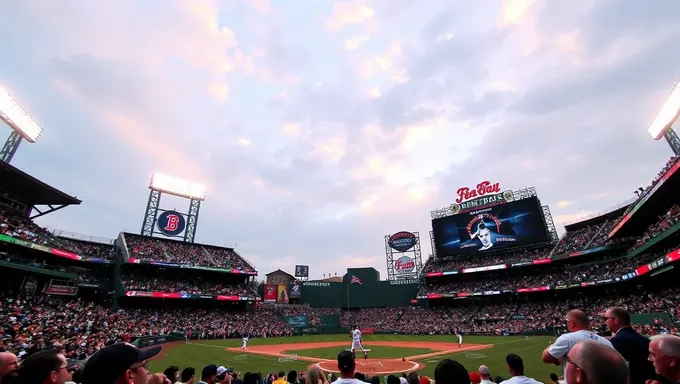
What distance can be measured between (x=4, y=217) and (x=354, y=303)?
54.1 metres

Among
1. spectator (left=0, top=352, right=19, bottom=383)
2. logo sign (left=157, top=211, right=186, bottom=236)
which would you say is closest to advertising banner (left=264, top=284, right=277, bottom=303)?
logo sign (left=157, top=211, right=186, bottom=236)

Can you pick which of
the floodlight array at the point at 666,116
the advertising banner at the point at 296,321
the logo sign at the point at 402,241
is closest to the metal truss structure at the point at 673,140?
the floodlight array at the point at 666,116

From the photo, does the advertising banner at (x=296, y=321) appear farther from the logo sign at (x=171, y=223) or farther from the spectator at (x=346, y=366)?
the spectator at (x=346, y=366)

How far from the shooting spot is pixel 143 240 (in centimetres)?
5444

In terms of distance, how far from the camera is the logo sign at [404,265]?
68750 mm

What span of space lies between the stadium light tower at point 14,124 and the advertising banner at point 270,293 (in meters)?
43.8

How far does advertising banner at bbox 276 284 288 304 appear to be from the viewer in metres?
67.4

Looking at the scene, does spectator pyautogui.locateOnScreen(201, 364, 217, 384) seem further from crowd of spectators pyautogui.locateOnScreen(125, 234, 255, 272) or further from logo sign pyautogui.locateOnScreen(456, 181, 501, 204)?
logo sign pyautogui.locateOnScreen(456, 181, 501, 204)

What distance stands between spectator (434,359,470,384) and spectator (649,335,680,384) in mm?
1862

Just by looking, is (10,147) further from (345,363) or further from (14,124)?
(345,363)

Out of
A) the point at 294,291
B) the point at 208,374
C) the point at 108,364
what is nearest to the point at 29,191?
the point at 294,291

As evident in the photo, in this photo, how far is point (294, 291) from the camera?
68125mm

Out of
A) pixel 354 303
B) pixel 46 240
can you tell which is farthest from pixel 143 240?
pixel 354 303

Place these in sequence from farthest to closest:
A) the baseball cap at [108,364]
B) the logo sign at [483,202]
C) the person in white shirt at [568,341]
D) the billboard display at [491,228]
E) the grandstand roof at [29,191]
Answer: the logo sign at [483,202], the billboard display at [491,228], the grandstand roof at [29,191], the person in white shirt at [568,341], the baseball cap at [108,364]
